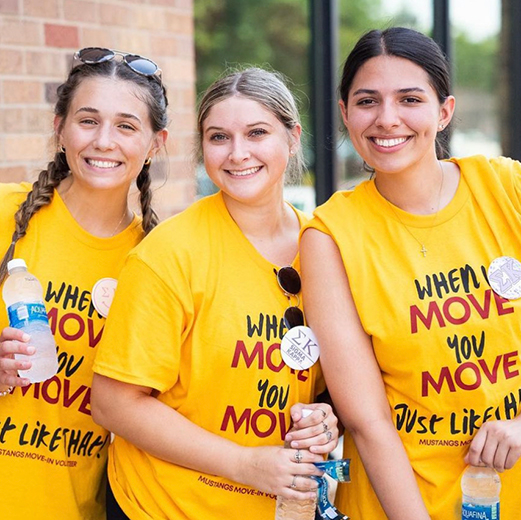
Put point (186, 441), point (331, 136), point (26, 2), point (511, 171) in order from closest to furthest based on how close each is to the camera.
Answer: point (186, 441)
point (511, 171)
point (26, 2)
point (331, 136)

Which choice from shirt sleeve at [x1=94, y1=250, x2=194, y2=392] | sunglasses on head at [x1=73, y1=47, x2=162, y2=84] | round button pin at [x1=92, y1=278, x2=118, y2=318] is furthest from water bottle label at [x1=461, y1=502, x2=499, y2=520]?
sunglasses on head at [x1=73, y1=47, x2=162, y2=84]

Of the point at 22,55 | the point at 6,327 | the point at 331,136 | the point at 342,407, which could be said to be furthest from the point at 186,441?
the point at 331,136

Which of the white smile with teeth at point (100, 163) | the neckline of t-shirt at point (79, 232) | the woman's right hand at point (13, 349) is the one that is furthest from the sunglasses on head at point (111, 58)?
the woman's right hand at point (13, 349)

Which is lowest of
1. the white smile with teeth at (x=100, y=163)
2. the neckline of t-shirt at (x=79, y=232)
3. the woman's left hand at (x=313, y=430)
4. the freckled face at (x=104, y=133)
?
the woman's left hand at (x=313, y=430)

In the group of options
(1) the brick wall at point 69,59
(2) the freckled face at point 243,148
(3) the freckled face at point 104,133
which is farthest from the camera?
(1) the brick wall at point 69,59

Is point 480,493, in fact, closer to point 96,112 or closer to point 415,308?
point 415,308

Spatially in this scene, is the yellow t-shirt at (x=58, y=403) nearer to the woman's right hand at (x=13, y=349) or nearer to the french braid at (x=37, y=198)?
the french braid at (x=37, y=198)

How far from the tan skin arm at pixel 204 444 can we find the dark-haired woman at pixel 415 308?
0.17m

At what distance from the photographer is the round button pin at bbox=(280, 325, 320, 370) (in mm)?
2242

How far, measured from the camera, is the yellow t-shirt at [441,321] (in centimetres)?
219

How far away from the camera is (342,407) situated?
2.25 meters

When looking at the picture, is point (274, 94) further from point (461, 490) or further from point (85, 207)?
point (461, 490)

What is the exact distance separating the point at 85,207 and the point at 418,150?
1066mm

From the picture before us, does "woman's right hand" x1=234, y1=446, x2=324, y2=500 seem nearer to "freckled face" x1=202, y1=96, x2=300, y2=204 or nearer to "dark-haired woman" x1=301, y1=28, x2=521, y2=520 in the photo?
"dark-haired woman" x1=301, y1=28, x2=521, y2=520
